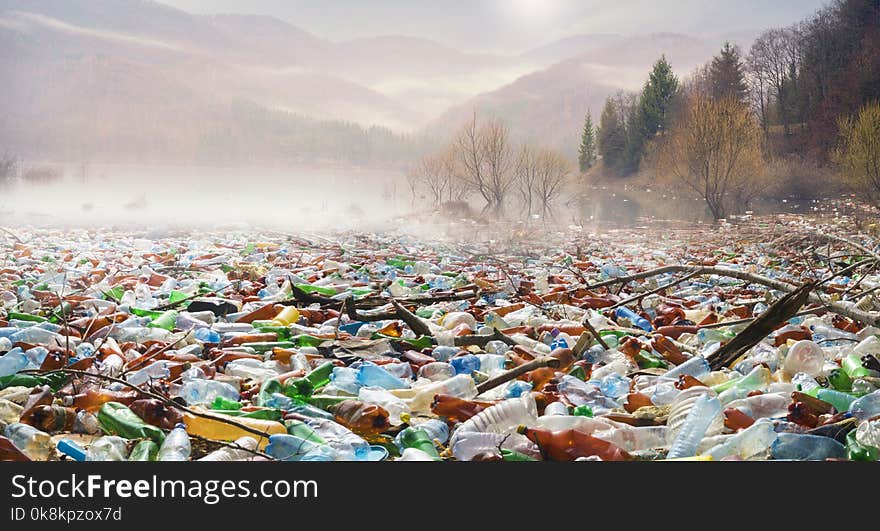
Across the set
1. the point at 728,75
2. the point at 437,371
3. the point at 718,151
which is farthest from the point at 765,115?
the point at 437,371

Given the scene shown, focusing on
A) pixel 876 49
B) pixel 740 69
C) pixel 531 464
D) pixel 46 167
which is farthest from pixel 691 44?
pixel 531 464

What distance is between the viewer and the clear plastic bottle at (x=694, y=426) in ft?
3.20

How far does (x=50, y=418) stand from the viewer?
1030mm

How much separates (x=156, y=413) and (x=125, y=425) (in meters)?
0.05

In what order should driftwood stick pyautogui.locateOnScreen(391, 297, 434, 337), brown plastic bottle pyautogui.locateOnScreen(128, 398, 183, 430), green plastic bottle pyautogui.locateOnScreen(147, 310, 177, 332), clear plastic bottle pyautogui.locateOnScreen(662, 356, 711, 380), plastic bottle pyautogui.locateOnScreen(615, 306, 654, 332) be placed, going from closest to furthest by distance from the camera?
brown plastic bottle pyautogui.locateOnScreen(128, 398, 183, 430), clear plastic bottle pyautogui.locateOnScreen(662, 356, 711, 380), driftwood stick pyautogui.locateOnScreen(391, 297, 434, 337), green plastic bottle pyautogui.locateOnScreen(147, 310, 177, 332), plastic bottle pyautogui.locateOnScreen(615, 306, 654, 332)

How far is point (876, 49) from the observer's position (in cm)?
822

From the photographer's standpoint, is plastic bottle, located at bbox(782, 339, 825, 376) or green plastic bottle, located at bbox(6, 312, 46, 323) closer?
plastic bottle, located at bbox(782, 339, 825, 376)

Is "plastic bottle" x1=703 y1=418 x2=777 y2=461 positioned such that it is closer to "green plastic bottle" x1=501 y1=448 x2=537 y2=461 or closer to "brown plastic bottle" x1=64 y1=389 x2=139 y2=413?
"green plastic bottle" x1=501 y1=448 x2=537 y2=461

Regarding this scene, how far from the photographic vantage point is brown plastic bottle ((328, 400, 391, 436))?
3.40ft

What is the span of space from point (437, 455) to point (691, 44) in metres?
9.91

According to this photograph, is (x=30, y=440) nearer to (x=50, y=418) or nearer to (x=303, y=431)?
(x=50, y=418)

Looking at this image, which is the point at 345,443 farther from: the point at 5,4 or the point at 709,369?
the point at 5,4

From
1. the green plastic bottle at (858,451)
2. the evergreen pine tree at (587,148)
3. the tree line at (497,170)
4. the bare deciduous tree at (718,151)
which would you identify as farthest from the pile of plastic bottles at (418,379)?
the evergreen pine tree at (587,148)

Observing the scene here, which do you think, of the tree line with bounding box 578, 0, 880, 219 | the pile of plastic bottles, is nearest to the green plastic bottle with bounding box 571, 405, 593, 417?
the pile of plastic bottles
